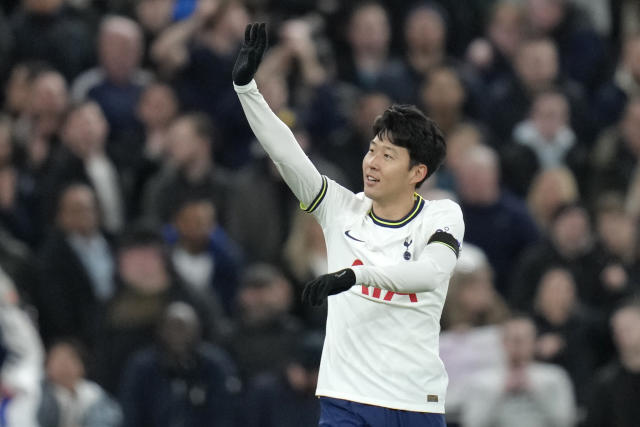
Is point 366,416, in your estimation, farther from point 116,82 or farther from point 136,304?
point 116,82

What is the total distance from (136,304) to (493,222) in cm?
272

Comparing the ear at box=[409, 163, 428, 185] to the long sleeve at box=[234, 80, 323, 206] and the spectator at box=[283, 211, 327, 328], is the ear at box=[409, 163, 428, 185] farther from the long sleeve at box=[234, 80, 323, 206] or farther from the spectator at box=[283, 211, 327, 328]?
the spectator at box=[283, 211, 327, 328]

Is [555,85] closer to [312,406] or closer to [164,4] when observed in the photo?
[164,4]

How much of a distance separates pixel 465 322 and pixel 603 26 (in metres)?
5.11

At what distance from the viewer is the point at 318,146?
1111 centimetres

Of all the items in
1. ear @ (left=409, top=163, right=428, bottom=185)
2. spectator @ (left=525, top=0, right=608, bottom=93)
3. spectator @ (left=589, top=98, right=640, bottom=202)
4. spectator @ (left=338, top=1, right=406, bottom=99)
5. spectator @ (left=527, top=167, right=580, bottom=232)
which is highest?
spectator @ (left=525, top=0, right=608, bottom=93)

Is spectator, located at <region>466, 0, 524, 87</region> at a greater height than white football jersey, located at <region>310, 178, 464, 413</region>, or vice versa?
spectator, located at <region>466, 0, 524, 87</region>

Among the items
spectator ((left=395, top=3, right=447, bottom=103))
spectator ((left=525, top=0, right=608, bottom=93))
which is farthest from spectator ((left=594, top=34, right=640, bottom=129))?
spectator ((left=395, top=3, right=447, bottom=103))

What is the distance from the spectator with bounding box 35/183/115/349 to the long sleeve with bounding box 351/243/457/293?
479 centimetres

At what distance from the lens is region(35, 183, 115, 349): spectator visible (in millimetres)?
9930

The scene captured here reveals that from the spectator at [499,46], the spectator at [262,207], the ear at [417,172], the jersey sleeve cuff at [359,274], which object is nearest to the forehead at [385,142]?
the ear at [417,172]

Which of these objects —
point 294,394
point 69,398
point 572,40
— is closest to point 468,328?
point 294,394

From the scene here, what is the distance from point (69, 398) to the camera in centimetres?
908

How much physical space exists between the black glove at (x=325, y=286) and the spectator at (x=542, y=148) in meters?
6.40
